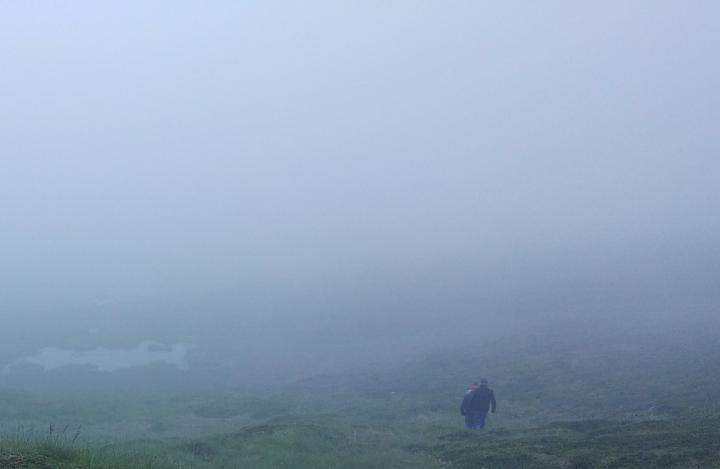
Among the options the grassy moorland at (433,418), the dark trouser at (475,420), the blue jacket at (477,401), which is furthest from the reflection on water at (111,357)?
the blue jacket at (477,401)

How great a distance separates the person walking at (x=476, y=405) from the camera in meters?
26.4

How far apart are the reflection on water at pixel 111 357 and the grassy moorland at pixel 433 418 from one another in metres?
15.7

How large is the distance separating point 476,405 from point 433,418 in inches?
165

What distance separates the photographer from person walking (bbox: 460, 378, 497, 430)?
26375 mm

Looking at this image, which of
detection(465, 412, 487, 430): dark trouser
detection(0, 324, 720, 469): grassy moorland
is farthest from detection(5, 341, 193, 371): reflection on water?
Answer: detection(465, 412, 487, 430): dark trouser

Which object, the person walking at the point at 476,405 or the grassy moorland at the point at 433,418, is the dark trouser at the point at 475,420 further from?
the grassy moorland at the point at 433,418

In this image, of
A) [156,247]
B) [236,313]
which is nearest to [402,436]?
[236,313]

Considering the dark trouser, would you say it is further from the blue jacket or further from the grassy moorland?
the grassy moorland

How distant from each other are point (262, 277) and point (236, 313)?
21100 millimetres

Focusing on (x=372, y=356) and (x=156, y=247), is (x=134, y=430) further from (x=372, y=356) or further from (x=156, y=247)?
(x=156, y=247)

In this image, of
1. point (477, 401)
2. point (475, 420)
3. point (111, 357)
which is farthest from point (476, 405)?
point (111, 357)

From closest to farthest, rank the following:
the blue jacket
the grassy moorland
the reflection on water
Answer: the grassy moorland, the blue jacket, the reflection on water

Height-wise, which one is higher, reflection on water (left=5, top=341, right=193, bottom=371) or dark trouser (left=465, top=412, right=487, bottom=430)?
reflection on water (left=5, top=341, right=193, bottom=371)

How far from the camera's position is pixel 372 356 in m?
55.8
